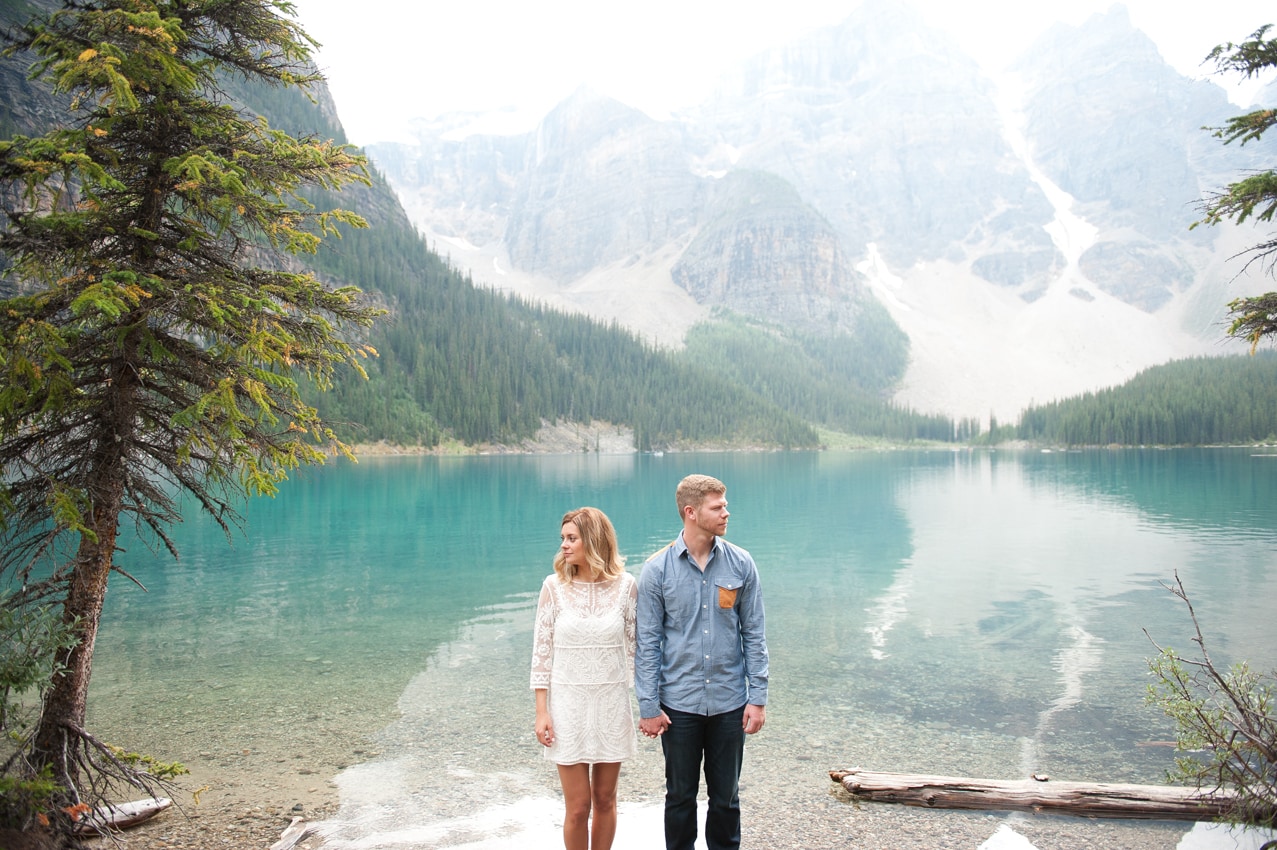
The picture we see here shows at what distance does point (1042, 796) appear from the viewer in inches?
321

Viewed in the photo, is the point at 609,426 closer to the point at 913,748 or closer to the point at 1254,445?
the point at 1254,445

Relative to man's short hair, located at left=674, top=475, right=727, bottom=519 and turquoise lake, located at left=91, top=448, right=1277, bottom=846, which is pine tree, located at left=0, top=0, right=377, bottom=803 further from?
man's short hair, located at left=674, top=475, right=727, bottom=519

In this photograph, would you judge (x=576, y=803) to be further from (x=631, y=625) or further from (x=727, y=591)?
(x=727, y=591)

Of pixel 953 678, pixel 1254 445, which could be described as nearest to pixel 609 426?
pixel 1254 445

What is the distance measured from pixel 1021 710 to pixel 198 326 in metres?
12.8

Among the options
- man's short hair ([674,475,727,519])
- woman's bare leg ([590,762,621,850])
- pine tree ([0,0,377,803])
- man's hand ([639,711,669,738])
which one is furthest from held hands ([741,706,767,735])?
pine tree ([0,0,377,803])

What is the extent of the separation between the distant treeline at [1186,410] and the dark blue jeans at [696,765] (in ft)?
538

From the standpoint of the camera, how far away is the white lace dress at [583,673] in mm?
5730

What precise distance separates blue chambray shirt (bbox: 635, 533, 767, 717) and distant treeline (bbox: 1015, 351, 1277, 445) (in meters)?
164

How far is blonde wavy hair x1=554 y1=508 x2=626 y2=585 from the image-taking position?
5707 mm

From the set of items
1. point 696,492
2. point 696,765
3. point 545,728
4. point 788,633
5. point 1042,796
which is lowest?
point 788,633

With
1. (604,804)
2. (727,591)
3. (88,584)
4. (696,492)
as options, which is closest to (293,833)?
(88,584)

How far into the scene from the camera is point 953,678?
14953 mm

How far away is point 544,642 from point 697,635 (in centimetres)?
110
